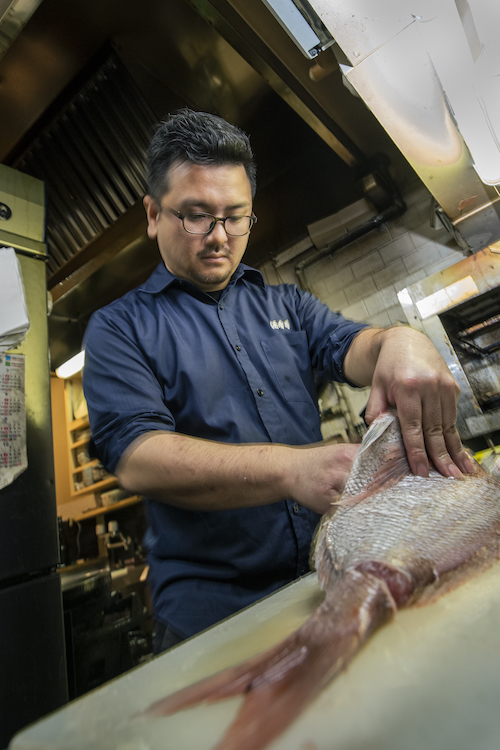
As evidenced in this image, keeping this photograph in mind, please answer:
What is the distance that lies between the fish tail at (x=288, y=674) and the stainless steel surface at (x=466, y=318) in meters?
1.97

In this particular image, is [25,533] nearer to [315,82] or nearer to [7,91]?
[7,91]

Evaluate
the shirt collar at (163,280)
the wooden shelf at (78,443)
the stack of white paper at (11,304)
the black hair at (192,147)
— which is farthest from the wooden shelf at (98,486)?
the black hair at (192,147)

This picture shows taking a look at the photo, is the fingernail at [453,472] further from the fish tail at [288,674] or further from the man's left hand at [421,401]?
the fish tail at [288,674]

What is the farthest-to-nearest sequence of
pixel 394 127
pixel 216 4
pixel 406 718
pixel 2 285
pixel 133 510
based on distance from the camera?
1. pixel 133 510
2. pixel 394 127
3. pixel 216 4
4. pixel 2 285
5. pixel 406 718

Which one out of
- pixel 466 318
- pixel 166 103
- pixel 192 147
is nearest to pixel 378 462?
pixel 192 147

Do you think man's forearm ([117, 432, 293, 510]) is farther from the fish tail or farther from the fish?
the fish tail

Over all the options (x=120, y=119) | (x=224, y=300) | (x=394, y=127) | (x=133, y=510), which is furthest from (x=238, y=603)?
(x=133, y=510)

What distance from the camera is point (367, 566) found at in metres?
0.53

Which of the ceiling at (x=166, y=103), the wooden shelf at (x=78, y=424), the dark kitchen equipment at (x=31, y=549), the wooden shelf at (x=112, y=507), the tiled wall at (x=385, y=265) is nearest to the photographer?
the dark kitchen equipment at (x=31, y=549)

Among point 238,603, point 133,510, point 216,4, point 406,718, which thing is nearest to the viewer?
point 406,718

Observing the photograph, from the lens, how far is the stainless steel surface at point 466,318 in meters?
2.11

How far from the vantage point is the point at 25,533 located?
3.89 ft

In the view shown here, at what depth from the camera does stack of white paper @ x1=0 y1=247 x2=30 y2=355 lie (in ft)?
4.40

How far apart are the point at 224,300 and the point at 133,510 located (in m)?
3.69
